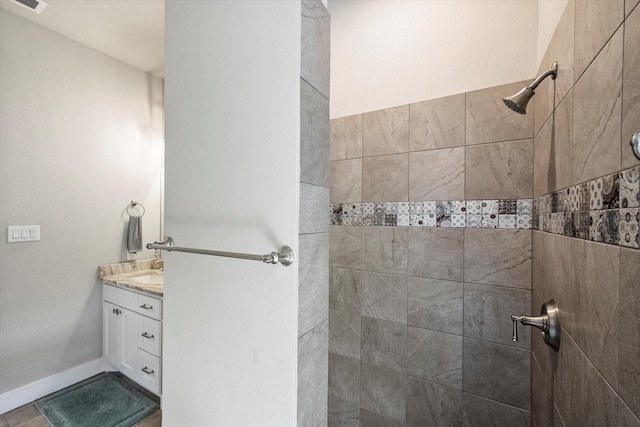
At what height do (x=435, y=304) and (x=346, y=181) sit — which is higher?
(x=346, y=181)

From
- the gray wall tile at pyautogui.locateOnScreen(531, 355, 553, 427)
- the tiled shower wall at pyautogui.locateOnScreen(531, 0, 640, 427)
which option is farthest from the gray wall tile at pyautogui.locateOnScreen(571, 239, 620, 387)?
the gray wall tile at pyautogui.locateOnScreen(531, 355, 553, 427)

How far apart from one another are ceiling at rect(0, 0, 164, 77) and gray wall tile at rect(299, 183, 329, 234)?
6.45 ft

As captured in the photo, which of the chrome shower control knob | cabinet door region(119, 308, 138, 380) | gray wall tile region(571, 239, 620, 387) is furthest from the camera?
cabinet door region(119, 308, 138, 380)

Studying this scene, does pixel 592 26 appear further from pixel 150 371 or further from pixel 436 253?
pixel 150 371

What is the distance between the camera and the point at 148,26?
6.70ft

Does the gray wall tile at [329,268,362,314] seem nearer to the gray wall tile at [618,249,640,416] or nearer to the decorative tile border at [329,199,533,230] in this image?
the decorative tile border at [329,199,533,230]

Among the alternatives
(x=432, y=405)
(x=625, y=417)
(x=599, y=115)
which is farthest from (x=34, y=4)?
(x=432, y=405)

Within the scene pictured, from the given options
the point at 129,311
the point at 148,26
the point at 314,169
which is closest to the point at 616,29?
the point at 314,169

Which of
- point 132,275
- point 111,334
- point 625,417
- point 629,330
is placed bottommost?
point 111,334

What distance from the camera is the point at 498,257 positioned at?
135 cm

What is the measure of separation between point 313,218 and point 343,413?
164cm

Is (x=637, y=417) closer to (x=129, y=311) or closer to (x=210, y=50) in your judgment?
(x=210, y=50)

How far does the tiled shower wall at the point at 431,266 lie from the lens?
4.37 ft

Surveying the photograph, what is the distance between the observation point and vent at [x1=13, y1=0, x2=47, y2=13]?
5.66ft
